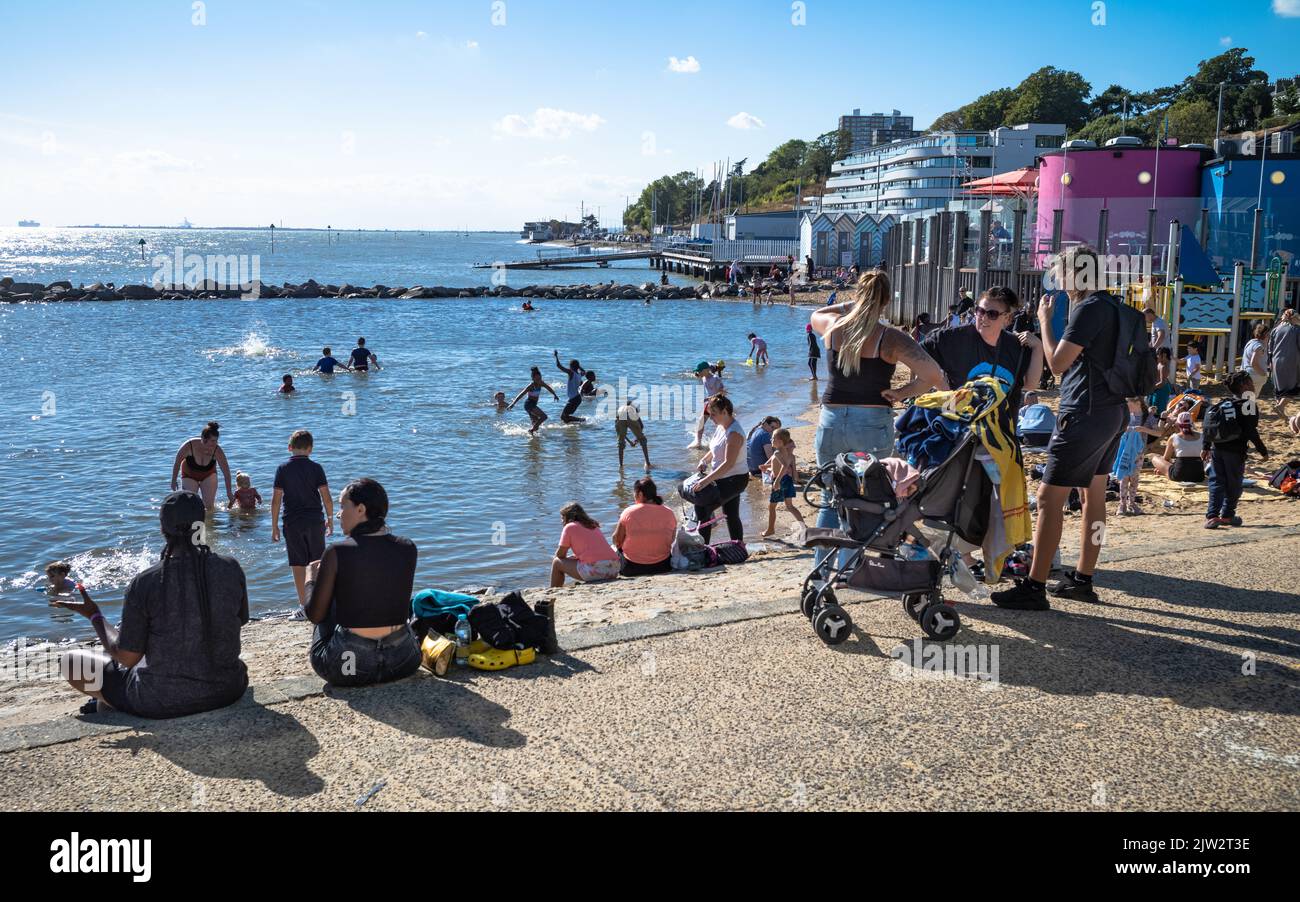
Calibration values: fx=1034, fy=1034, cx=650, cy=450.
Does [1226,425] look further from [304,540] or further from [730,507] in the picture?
[304,540]

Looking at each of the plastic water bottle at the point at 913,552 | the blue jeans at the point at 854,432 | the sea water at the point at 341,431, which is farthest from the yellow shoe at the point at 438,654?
the sea water at the point at 341,431

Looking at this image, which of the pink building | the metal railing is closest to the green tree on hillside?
the metal railing

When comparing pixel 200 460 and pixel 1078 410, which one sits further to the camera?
pixel 200 460

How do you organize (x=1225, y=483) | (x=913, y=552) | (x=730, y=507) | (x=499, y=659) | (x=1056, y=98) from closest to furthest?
(x=499, y=659) → (x=913, y=552) → (x=1225, y=483) → (x=730, y=507) → (x=1056, y=98)

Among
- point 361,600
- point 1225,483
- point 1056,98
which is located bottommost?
point 361,600

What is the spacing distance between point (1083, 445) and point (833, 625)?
70.4 inches

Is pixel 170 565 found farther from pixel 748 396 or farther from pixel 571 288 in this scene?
pixel 571 288

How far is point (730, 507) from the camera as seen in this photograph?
396 inches

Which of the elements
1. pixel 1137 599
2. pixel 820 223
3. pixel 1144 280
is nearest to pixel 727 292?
pixel 820 223

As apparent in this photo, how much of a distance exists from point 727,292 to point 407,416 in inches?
1917

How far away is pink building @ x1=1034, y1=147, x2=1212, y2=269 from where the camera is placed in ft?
75.1

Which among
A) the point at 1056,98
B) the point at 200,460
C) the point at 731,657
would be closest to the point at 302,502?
the point at 200,460

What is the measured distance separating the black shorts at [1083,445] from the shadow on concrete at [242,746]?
4145 mm
